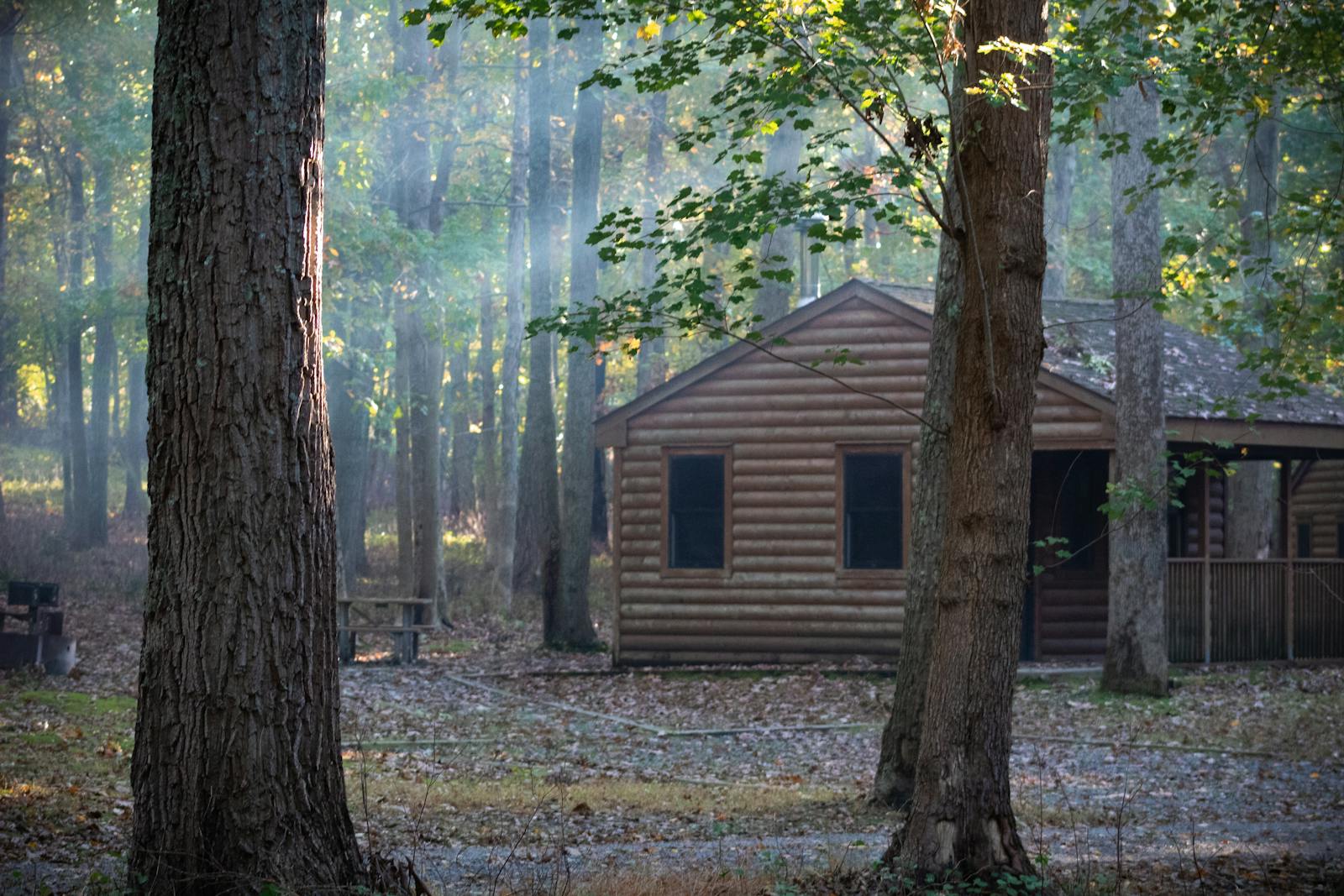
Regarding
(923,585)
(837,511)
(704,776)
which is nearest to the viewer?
(923,585)

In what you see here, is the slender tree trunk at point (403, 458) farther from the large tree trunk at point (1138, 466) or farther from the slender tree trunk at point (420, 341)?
the large tree trunk at point (1138, 466)

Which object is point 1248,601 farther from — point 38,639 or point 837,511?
point 38,639

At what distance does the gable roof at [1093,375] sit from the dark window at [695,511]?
42.2 inches

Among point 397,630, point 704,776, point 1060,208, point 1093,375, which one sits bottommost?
point 704,776

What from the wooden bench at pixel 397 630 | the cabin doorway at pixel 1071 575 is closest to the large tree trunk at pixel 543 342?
the wooden bench at pixel 397 630

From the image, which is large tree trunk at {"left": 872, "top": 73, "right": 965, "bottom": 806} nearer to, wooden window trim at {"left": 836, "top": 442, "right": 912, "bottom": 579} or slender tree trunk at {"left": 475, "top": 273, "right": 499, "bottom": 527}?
wooden window trim at {"left": 836, "top": 442, "right": 912, "bottom": 579}

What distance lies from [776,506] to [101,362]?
27.2m

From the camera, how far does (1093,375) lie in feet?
60.9

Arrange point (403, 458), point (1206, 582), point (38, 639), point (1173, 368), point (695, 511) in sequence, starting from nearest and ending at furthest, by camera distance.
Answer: point (38, 639), point (1206, 582), point (1173, 368), point (695, 511), point (403, 458)

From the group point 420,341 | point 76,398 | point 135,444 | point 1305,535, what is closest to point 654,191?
point 420,341

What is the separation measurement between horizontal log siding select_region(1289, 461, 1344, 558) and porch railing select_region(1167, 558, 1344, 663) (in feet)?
26.9

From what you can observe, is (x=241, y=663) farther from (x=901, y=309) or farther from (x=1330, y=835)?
(x=901, y=309)

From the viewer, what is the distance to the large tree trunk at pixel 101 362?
3366 centimetres

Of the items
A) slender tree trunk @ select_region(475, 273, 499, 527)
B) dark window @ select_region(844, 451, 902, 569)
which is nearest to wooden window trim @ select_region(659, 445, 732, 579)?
dark window @ select_region(844, 451, 902, 569)
